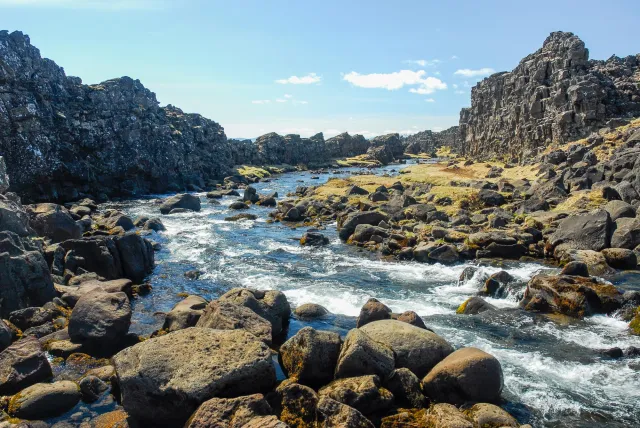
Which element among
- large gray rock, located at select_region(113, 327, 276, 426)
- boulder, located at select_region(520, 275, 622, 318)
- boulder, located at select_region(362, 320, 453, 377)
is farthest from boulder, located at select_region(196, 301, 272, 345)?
boulder, located at select_region(520, 275, 622, 318)

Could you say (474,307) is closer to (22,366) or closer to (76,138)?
(22,366)

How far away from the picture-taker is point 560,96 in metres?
83.4

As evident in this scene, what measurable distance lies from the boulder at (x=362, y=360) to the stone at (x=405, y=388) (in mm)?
340

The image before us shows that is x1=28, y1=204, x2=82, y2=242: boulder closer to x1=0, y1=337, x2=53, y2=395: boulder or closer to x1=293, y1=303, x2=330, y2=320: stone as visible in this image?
x1=0, y1=337, x2=53, y2=395: boulder

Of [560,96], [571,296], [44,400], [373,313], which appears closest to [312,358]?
[373,313]

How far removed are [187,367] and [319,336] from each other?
16.1 ft

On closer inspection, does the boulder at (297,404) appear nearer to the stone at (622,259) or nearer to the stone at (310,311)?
the stone at (310,311)

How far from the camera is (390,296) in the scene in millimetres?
29125

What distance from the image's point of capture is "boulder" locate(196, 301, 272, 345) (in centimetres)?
1908

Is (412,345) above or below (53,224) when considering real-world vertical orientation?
below

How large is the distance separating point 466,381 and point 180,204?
56207 millimetres

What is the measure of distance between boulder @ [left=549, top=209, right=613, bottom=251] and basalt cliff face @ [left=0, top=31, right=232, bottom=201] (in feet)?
217

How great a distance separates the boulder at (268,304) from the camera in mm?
22125

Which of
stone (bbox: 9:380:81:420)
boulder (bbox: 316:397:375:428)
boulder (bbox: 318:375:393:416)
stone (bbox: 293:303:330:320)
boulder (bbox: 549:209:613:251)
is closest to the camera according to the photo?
boulder (bbox: 316:397:375:428)
